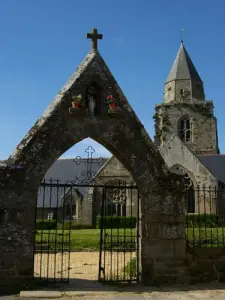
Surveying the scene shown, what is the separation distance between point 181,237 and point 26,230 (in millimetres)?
3611

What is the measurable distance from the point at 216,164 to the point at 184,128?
10329 millimetres

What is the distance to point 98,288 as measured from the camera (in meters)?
7.84

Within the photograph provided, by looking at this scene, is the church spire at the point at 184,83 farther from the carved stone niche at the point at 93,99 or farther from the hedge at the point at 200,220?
the carved stone niche at the point at 93,99

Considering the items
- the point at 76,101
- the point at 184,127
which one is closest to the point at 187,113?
the point at 184,127

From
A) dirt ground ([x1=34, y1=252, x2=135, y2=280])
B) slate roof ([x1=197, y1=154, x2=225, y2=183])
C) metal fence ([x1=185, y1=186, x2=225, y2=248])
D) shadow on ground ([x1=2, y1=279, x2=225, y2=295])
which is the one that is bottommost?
dirt ground ([x1=34, y1=252, x2=135, y2=280])

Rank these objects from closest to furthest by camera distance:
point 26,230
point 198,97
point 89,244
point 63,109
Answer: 1. point 26,230
2. point 63,109
3. point 89,244
4. point 198,97

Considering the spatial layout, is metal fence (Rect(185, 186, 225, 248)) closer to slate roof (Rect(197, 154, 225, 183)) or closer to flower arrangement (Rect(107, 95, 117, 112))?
flower arrangement (Rect(107, 95, 117, 112))

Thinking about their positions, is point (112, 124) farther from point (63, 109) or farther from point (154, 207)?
point (154, 207)

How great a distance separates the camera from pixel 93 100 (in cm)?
867

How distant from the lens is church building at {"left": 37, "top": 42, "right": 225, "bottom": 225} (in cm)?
3338

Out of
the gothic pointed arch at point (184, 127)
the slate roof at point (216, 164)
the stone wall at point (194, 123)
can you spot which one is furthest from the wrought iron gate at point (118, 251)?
the gothic pointed arch at point (184, 127)

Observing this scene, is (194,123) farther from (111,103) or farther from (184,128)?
(111,103)

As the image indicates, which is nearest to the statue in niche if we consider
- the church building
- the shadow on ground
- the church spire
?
the shadow on ground

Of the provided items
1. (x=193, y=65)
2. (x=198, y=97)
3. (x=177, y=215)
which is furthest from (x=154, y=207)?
(x=193, y=65)
